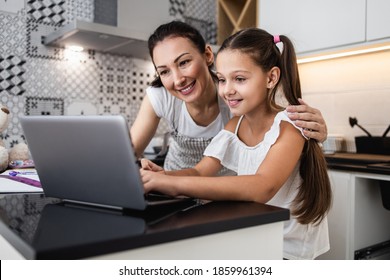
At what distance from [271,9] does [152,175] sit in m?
2.01

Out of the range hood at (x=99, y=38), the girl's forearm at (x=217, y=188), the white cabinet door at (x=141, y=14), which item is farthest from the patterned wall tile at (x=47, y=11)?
the girl's forearm at (x=217, y=188)

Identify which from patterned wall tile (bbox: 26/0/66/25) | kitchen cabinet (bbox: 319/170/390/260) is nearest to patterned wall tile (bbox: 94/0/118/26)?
patterned wall tile (bbox: 26/0/66/25)

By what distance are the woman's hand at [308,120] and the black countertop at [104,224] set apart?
34 cm

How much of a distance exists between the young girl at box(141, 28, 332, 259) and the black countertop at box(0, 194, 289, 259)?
0.28 metres

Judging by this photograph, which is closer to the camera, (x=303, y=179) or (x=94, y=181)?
(x=94, y=181)

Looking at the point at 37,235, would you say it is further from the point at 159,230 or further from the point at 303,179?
the point at 303,179

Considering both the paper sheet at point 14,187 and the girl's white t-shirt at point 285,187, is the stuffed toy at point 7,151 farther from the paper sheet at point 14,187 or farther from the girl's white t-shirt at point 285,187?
the girl's white t-shirt at point 285,187

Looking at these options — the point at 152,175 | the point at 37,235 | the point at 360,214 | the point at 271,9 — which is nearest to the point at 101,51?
the point at 271,9

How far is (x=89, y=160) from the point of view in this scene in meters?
0.69

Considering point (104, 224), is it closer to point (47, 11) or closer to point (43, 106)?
point (43, 106)

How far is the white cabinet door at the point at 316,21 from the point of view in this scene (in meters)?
2.04

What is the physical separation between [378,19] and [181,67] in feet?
4.04

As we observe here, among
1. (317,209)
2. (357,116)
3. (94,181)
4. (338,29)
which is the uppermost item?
(338,29)

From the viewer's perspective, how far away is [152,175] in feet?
2.49
